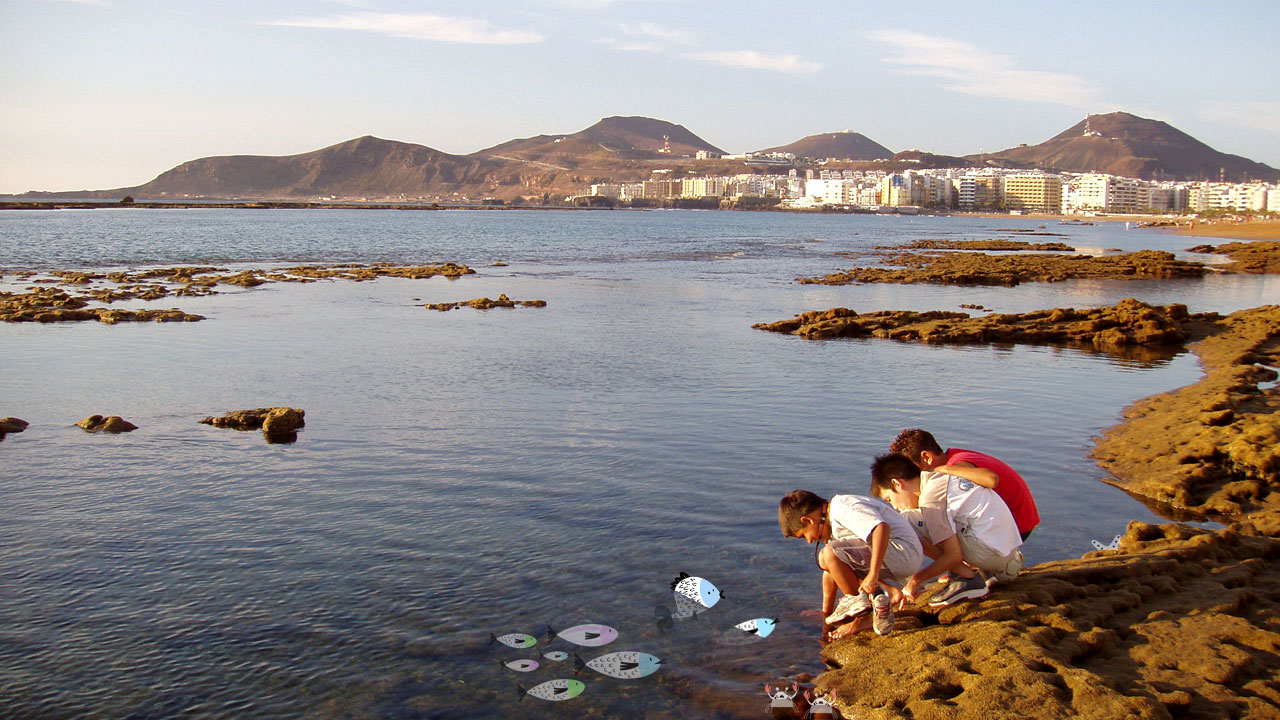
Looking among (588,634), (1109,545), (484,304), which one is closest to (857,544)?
(588,634)

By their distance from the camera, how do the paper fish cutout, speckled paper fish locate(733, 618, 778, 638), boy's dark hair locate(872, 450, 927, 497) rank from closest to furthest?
boy's dark hair locate(872, 450, 927, 497) → speckled paper fish locate(733, 618, 778, 638) → the paper fish cutout

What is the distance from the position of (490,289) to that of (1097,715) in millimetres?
27206

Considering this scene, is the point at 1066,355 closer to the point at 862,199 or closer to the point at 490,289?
the point at 490,289

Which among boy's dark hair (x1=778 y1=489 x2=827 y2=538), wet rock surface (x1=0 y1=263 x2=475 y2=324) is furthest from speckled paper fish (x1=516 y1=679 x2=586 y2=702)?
wet rock surface (x1=0 y1=263 x2=475 y2=324)

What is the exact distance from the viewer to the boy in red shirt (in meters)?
5.43

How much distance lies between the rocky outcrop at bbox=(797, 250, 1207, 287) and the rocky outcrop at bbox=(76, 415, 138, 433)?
83.8ft

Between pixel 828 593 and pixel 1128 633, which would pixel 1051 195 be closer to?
pixel 1128 633

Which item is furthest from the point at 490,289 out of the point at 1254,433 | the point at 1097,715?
the point at 1097,715

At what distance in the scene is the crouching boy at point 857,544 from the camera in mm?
5230

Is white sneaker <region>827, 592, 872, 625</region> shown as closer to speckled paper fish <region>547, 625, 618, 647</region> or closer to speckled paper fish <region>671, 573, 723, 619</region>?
speckled paper fish <region>671, 573, 723, 619</region>

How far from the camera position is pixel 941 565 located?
543 centimetres

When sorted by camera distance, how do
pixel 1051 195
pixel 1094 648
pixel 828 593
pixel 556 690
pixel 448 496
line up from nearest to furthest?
pixel 1094 648 < pixel 556 690 < pixel 828 593 < pixel 448 496 < pixel 1051 195

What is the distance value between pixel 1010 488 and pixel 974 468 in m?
0.39

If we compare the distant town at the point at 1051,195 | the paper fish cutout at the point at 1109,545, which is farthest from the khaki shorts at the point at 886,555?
the distant town at the point at 1051,195
